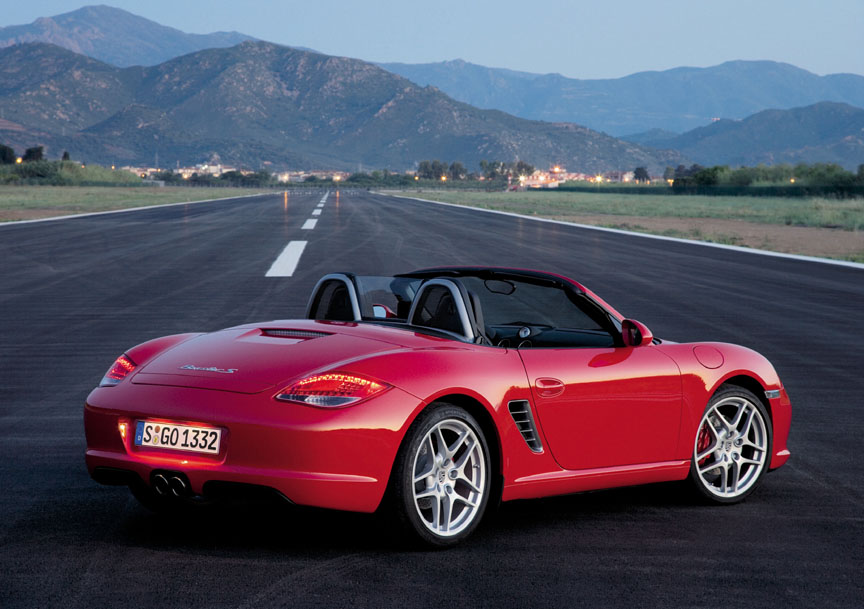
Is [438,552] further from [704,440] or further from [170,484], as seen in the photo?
[704,440]

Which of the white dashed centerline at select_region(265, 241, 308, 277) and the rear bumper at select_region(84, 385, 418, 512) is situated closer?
the rear bumper at select_region(84, 385, 418, 512)

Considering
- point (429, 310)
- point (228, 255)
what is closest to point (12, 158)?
point (228, 255)

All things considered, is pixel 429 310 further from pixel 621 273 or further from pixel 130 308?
pixel 621 273

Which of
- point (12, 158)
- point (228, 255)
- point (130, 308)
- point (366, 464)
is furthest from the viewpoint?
point (12, 158)

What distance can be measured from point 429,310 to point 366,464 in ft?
5.94

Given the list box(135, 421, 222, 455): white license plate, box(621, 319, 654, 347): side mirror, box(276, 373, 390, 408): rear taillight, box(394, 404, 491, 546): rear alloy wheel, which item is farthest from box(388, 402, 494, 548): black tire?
box(621, 319, 654, 347): side mirror

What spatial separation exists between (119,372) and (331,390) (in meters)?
1.27

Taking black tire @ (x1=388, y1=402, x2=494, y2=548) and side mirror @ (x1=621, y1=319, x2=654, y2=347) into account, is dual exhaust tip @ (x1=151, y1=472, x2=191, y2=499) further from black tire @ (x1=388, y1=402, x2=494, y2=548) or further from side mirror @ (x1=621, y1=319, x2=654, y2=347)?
side mirror @ (x1=621, y1=319, x2=654, y2=347)

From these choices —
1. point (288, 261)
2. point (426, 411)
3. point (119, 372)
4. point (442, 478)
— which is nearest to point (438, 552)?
point (442, 478)

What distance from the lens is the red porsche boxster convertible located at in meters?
4.74

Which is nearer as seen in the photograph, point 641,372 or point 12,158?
point 641,372

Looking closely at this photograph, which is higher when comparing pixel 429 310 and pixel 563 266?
pixel 429 310

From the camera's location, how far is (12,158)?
19862 cm

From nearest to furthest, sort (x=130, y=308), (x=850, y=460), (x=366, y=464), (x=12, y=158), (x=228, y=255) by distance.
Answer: (x=366, y=464), (x=850, y=460), (x=130, y=308), (x=228, y=255), (x=12, y=158)
